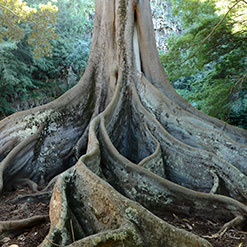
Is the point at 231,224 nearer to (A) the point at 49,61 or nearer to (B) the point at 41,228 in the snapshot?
(B) the point at 41,228

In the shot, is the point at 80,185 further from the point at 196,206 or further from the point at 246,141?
the point at 246,141

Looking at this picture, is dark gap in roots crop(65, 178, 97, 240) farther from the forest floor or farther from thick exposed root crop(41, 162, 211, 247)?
the forest floor

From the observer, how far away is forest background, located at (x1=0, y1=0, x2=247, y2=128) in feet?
22.8

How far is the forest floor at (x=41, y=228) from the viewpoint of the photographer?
9.29ft

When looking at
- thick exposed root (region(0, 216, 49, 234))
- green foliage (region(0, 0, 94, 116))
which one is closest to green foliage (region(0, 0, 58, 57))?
green foliage (region(0, 0, 94, 116))

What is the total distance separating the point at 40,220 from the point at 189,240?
172 cm

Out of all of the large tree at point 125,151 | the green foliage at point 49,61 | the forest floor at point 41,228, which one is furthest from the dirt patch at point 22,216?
the green foliage at point 49,61

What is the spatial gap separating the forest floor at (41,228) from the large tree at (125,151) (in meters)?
0.17

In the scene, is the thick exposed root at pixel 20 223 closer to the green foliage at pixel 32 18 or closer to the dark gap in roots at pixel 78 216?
the dark gap in roots at pixel 78 216

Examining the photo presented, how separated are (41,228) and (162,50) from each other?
62.1 ft

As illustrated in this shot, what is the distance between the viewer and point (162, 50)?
67.5 feet

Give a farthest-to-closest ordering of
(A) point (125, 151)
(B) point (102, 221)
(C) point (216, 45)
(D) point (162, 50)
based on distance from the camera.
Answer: (D) point (162, 50), (C) point (216, 45), (A) point (125, 151), (B) point (102, 221)

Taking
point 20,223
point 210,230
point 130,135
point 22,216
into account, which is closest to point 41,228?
point 20,223

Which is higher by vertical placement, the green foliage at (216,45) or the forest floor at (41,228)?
the green foliage at (216,45)
